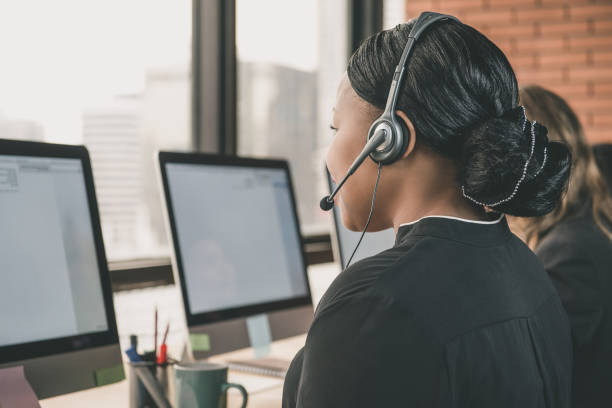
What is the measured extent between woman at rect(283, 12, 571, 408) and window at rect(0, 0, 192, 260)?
1.29 metres

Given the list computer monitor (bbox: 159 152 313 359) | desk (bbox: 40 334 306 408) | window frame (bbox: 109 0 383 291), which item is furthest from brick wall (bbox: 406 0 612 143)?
desk (bbox: 40 334 306 408)

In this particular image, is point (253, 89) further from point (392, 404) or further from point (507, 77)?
point (392, 404)

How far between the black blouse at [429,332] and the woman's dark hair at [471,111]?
7 centimetres

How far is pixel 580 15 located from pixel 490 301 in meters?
3.41

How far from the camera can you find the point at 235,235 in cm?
152

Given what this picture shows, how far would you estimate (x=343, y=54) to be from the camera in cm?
338

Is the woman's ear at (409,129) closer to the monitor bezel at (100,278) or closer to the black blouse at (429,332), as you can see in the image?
the black blouse at (429,332)

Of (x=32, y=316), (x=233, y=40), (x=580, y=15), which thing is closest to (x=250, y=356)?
(x=32, y=316)

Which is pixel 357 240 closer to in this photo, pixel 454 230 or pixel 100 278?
pixel 100 278

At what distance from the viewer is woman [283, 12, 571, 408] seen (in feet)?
2.27

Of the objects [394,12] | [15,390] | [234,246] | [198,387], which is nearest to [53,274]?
[15,390]

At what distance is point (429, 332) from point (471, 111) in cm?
28

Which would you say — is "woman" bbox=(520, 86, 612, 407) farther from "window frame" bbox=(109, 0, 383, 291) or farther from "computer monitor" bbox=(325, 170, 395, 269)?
"window frame" bbox=(109, 0, 383, 291)

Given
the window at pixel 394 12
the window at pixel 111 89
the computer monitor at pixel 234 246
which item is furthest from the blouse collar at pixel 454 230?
the window at pixel 394 12
